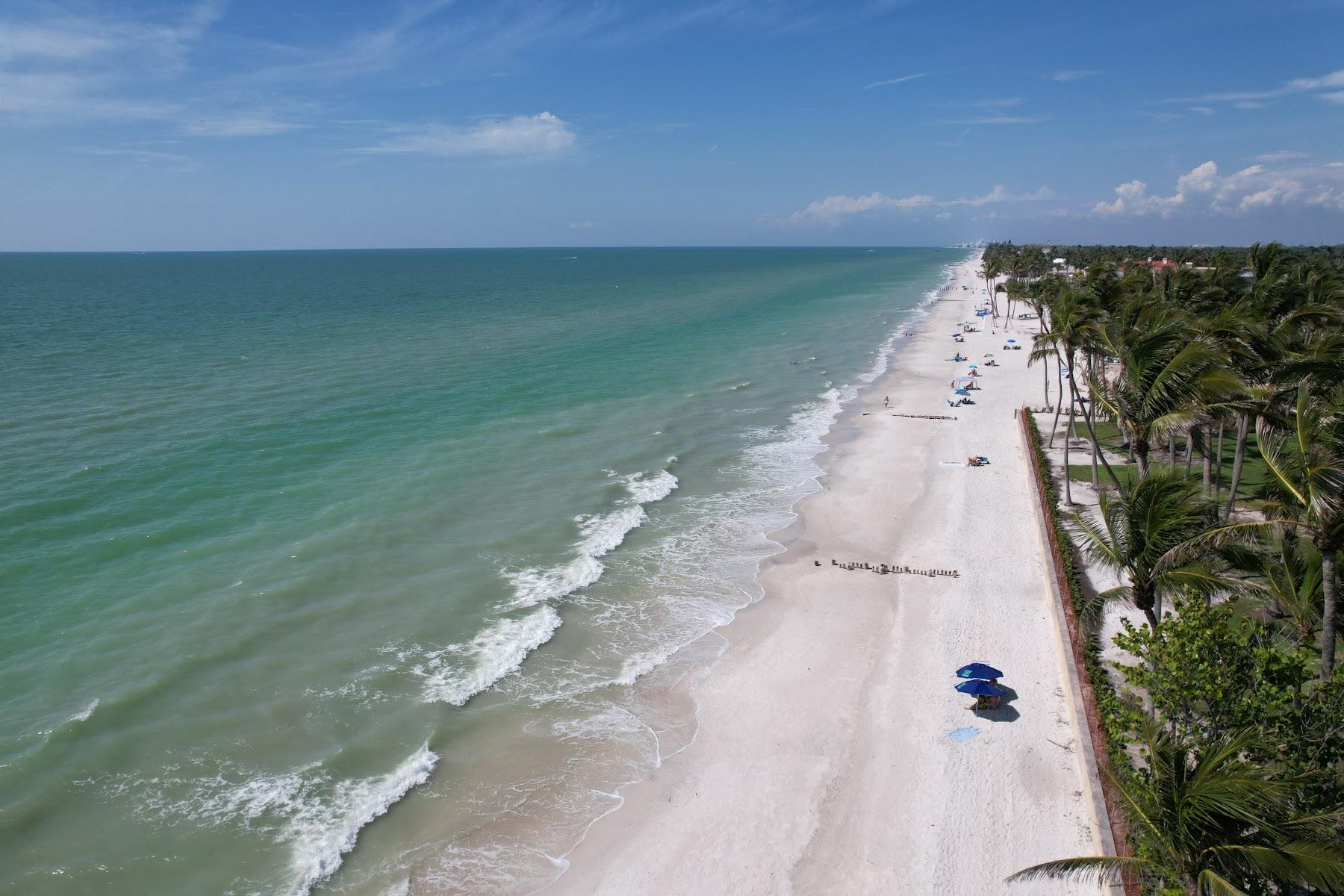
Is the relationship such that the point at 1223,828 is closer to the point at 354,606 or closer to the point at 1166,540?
the point at 1166,540

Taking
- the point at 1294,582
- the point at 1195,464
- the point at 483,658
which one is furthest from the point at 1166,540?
the point at 1195,464

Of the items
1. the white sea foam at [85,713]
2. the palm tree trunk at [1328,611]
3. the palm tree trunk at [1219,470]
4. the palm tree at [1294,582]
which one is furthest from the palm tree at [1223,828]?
the white sea foam at [85,713]

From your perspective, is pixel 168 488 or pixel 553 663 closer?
pixel 553 663

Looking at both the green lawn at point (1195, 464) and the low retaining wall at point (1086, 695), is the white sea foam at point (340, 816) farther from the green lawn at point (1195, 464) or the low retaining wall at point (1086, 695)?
the green lawn at point (1195, 464)

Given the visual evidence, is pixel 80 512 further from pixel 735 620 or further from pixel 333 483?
pixel 735 620

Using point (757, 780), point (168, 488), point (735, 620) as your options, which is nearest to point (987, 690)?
point (757, 780)

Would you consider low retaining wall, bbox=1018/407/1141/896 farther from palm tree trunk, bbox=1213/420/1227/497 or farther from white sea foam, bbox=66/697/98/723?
white sea foam, bbox=66/697/98/723
